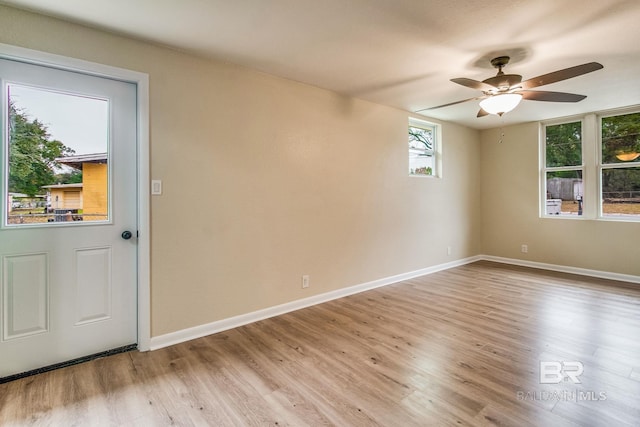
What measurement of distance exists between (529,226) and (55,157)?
641cm

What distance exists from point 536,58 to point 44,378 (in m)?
4.59

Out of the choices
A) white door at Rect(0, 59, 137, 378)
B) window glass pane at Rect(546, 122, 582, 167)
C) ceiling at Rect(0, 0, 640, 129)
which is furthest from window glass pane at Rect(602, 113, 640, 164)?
white door at Rect(0, 59, 137, 378)

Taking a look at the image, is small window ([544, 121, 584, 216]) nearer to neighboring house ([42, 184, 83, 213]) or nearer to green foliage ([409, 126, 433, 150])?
green foliage ([409, 126, 433, 150])

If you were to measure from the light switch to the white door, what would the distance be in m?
0.15

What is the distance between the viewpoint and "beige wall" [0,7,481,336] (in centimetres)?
251

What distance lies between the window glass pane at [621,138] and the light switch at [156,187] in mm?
5984

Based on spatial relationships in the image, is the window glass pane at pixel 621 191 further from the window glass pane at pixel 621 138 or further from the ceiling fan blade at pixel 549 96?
the ceiling fan blade at pixel 549 96

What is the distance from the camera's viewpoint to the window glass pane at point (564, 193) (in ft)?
15.9

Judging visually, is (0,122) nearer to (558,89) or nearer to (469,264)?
(558,89)

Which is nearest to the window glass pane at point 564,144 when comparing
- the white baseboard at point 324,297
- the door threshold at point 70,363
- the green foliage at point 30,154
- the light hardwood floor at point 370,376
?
the white baseboard at point 324,297

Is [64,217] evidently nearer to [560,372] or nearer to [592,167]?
Answer: [560,372]

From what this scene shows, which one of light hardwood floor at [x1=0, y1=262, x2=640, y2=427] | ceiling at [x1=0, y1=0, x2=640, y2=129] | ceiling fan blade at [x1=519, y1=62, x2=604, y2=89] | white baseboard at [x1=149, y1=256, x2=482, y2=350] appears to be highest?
ceiling at [x1=0, y1=0, x2=640, y2=129]

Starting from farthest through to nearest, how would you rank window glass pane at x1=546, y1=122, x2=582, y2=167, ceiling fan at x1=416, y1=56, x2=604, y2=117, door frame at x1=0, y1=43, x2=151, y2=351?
window glass pane at x1=546, y1=122, x2=582, y2=167 < ceiling fan at x1=416, y1=56, x2=604, y2=117 < door frame at x1=0, y1=43, x2=151, y2=351

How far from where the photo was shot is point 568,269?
4922mm
